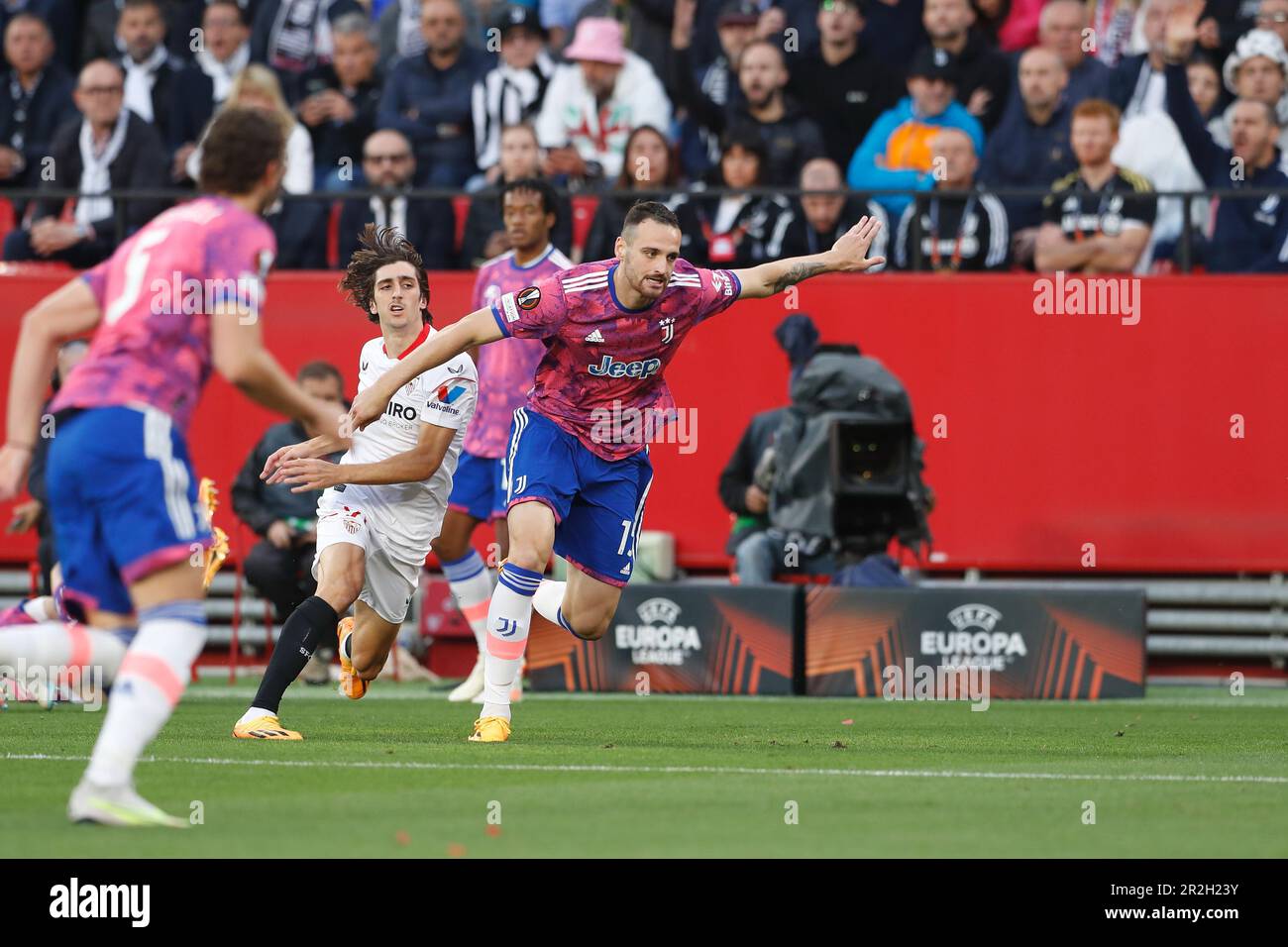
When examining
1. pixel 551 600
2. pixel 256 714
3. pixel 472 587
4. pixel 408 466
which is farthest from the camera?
pixel 472 587

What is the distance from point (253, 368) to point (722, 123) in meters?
11.4

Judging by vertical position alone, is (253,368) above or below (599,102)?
below

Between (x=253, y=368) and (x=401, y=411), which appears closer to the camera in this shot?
(x=253, y=368)

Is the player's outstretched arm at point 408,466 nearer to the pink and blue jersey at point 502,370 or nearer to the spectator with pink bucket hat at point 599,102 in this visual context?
the pink and blue jersey at point 502,370

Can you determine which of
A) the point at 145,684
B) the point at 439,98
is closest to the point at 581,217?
the point at 439,98

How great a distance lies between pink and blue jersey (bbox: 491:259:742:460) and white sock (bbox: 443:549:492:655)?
2.38m

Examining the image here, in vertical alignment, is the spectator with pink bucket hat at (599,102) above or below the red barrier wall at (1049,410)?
above

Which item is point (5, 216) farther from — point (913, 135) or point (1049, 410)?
point (1049, 410)

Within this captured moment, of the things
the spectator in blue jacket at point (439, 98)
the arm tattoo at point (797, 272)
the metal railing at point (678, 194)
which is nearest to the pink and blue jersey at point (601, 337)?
the arm tattoo at point (797, 272)

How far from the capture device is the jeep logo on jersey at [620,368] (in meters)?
10.4

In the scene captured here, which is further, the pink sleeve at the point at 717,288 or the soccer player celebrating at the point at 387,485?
the soccer player celebrating at the point at 387,485

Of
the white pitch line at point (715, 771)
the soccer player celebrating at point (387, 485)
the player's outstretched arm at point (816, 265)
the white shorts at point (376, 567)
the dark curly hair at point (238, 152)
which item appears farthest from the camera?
the white shorts at point (376, 567)

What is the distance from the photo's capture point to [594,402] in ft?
34.7

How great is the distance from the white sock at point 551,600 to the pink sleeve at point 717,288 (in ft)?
5.64
